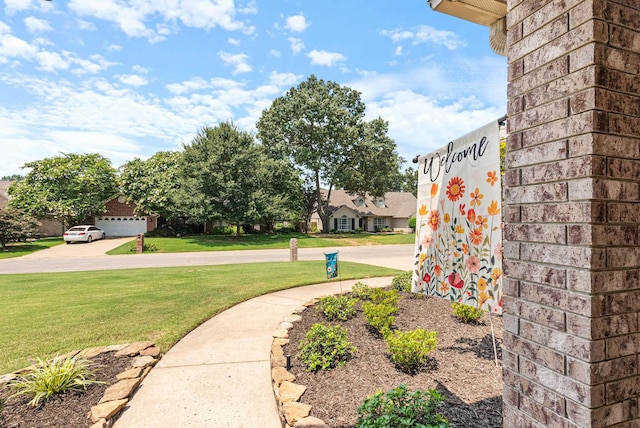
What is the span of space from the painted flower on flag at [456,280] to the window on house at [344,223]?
3802 cm

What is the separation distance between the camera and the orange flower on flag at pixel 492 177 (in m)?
2.33

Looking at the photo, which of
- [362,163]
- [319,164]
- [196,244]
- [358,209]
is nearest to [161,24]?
[196,244]

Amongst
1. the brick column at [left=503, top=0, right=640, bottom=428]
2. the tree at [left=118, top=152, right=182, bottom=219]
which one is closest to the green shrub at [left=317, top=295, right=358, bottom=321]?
the brick column at [left=503, top=0, right=640, bottom=428]

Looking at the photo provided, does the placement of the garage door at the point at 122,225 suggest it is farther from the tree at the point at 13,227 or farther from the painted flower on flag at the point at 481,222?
the painted flower on flag at the point at 481,222

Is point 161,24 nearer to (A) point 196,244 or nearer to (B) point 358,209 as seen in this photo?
(A) point 196,244

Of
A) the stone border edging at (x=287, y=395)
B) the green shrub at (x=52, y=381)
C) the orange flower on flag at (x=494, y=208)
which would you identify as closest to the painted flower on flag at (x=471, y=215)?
the orange flower on flag at (x=494, y=208)

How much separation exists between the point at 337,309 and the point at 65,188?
101ft

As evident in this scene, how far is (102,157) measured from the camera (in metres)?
29.5

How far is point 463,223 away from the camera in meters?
2.56

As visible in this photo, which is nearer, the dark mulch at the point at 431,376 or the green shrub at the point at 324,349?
the dark mulch at the point at 431,376

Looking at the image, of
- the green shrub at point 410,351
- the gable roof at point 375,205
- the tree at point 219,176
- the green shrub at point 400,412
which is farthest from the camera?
the gable roof at point 375,205

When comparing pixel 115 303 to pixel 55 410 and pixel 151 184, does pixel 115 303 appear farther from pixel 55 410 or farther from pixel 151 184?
pixel 151 184

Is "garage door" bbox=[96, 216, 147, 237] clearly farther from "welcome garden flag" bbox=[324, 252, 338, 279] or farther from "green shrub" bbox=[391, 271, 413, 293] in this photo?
"green shrub" bbox=[391, 271, 413, 293]

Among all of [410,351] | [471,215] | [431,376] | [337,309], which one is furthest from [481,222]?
[337,309]
